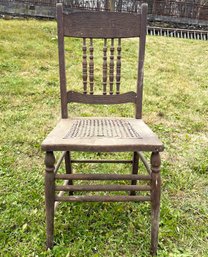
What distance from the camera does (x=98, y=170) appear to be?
245 centimetres

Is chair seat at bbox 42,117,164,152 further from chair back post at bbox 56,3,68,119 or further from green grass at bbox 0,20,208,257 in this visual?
green grass at bbox 0,20,208,257

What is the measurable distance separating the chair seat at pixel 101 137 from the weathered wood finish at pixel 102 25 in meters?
0.60

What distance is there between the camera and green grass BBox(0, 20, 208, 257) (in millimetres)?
1673

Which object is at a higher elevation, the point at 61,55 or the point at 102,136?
the point at 61,55

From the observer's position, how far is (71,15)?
1771 mm

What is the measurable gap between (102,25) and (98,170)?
1264mm

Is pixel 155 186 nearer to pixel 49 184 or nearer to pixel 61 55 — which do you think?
pixel 49 184

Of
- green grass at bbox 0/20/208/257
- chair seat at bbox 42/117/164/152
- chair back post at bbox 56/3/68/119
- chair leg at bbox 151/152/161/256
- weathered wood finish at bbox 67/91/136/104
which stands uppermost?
chair back post at bbox 56/3/68/119

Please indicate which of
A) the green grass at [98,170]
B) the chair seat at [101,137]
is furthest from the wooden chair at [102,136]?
the green grass at [98,170]

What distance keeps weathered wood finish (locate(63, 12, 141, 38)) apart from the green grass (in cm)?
121

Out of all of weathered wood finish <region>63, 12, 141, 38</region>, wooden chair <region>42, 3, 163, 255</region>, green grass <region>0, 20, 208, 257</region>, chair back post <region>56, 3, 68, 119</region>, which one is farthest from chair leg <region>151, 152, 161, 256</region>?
weathered wood finish <region>63, 12, 141, 38</region>

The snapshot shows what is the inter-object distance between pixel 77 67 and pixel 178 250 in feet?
15.5

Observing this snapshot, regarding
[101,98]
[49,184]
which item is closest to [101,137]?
[49,184]

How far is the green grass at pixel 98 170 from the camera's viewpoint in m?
1.67
